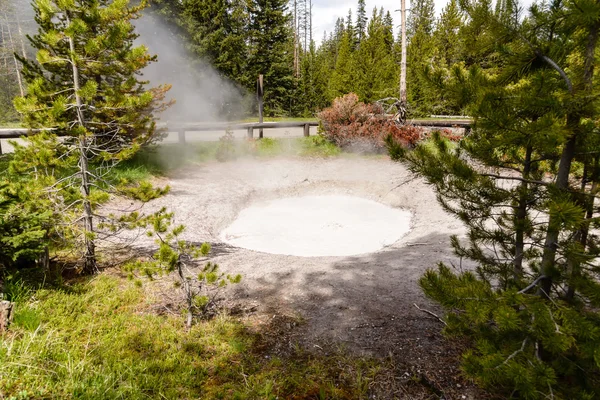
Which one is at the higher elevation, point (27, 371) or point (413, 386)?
point (27, 371)

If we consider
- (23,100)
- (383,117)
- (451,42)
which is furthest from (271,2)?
(23,100)

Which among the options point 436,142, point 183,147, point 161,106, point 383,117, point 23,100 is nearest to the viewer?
point 436,142

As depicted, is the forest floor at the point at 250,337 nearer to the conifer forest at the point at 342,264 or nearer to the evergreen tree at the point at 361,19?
the conifer forest at the point at 342,264

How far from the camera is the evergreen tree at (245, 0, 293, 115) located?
28.1 m

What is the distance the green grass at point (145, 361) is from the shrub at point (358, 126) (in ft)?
37.4

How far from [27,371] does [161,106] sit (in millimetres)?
8936

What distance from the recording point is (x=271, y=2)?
2811 cm

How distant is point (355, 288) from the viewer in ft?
16.5

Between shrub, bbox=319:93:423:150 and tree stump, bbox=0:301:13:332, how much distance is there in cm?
1250

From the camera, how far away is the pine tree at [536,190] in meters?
2.08

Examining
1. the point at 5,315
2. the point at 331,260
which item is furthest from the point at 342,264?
the point at 5,315

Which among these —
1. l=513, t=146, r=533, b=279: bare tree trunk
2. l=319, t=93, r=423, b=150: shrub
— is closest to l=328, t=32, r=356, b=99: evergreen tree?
l=319, t=93, r=423, b=150: shrub

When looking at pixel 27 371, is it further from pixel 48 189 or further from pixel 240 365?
pixel 48 189

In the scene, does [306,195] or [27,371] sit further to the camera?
[306,195]
